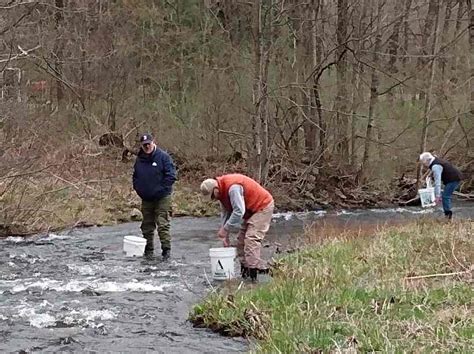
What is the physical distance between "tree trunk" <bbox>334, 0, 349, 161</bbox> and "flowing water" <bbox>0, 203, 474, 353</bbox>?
8.92 metres

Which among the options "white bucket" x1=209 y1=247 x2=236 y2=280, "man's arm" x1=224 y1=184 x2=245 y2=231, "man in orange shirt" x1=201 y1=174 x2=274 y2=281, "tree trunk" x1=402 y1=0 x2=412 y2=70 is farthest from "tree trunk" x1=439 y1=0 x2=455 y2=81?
"man's arm" x1=224 y1=184 x2=245 y2=231

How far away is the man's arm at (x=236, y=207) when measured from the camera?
31.4 ft

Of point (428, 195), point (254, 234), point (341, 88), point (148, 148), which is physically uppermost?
point (341, 88)

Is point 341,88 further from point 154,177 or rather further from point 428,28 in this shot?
point 154,177

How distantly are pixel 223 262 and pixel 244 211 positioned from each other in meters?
0.87

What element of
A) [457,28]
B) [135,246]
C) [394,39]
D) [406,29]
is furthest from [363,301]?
[457,28]

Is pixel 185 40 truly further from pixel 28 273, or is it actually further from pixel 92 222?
pixel 28 273

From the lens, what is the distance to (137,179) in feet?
40.0

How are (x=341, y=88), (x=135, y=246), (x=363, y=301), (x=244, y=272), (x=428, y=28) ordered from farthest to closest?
(x=428, y=28)
(x=341, y=88)
(x=135, y=246)
(x=244, y=272)
(x=363, y=301)

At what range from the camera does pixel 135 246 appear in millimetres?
12805

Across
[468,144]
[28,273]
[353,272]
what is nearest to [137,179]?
[28,273]

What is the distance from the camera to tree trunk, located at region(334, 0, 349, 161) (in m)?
23.8

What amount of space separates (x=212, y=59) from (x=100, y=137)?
16.1ft

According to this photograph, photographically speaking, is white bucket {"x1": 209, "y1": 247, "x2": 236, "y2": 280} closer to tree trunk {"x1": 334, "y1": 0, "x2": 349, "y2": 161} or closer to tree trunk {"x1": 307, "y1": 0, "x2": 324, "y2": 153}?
tree trunk {"x1": 307, "y1": 0, "x2": 324, "y2": 153}
